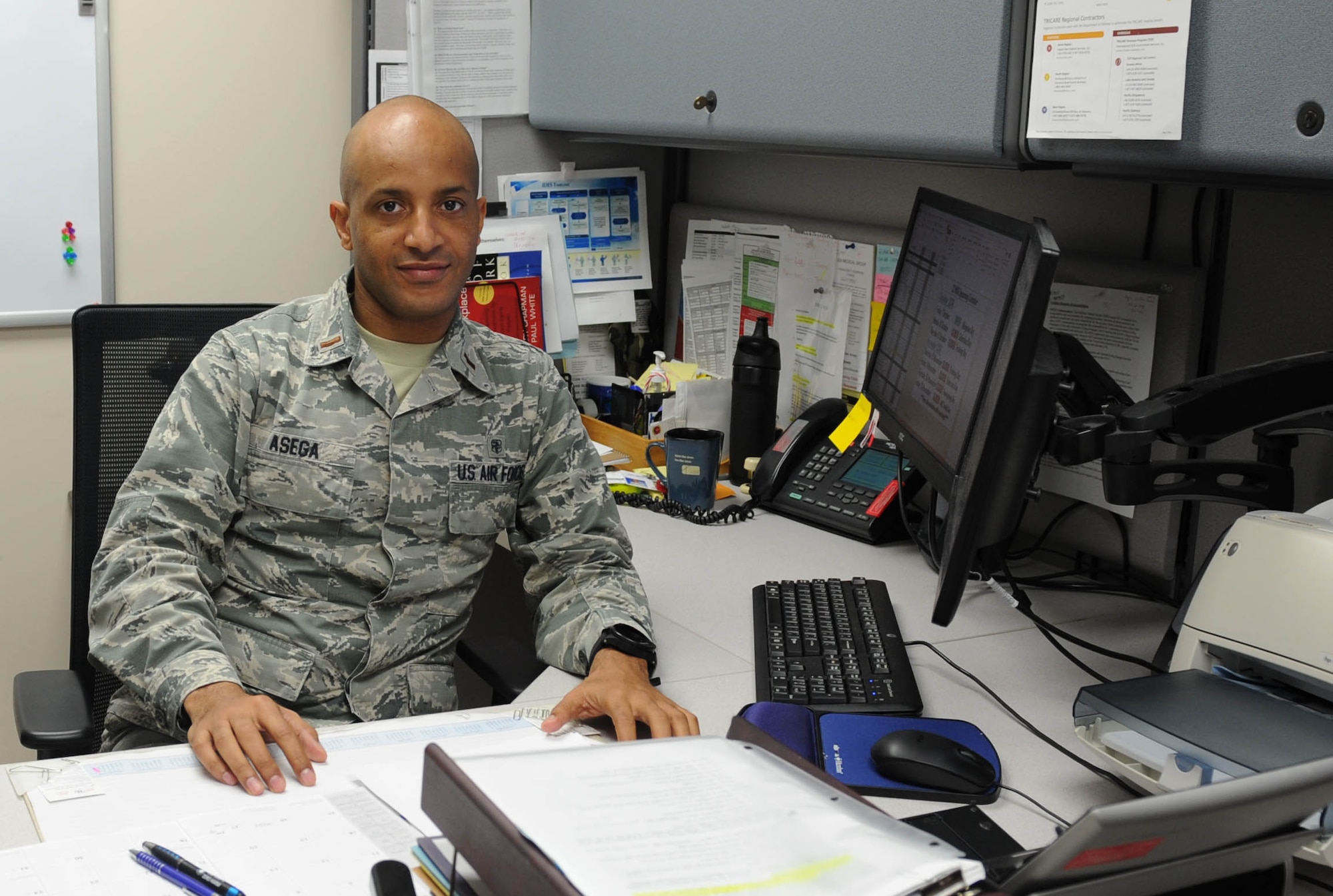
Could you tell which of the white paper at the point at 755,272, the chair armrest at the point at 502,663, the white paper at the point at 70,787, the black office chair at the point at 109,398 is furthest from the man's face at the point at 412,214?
the white paper at the point at 755,272

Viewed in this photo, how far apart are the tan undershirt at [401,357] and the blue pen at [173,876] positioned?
2.19 ft

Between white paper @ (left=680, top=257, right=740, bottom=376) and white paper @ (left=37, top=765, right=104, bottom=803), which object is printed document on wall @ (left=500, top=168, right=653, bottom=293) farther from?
white paper @ (left=37, top=765, right=104, bottom=803)

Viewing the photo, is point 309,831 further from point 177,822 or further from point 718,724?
point 718,724

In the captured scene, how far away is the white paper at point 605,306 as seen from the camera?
2236 mm

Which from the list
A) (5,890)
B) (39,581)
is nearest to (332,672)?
(5,890)

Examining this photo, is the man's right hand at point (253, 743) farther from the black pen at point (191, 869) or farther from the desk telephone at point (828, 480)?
the desk telephone at point (828, 480)

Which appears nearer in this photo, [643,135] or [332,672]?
[332,672]

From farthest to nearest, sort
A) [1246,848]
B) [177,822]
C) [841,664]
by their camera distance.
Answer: [841,664], [177,822], [1246,848]

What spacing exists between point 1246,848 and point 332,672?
97cm

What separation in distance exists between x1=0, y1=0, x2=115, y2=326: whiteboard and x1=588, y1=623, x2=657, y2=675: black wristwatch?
1.61 m

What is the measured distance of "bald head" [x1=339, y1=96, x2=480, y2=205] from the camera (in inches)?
52.6

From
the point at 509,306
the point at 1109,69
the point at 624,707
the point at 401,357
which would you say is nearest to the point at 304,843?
the point at 624,707

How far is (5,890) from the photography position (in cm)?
78

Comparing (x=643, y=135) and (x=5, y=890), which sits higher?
(x=643, y=135)
